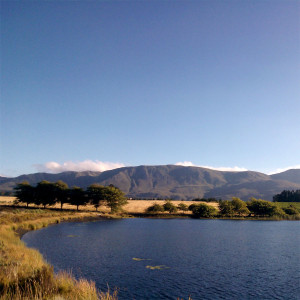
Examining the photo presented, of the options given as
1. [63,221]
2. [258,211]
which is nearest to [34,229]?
[63,221]

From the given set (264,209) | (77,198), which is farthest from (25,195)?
(264,209)

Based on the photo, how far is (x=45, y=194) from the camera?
11244 centimetres

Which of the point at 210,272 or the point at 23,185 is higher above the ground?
the point at 23,185

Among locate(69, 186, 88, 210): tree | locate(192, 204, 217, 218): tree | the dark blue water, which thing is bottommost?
locate(192, 204, 217, 218): tree

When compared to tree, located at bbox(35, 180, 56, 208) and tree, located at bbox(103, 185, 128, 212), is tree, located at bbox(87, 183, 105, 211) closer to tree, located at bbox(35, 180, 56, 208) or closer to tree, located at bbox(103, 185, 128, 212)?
tree, located at bbox(103, 185, 128, 212)

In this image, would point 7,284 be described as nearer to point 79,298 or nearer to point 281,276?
point 79,298

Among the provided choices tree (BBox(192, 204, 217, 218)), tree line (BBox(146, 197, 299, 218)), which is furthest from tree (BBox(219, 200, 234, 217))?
tree (BBox(192, 204, 217, 218))

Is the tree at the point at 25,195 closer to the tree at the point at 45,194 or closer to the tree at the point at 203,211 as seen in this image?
the tree at the point at 45,194

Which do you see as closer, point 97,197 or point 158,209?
point 97,197

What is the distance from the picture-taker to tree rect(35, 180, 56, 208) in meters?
112

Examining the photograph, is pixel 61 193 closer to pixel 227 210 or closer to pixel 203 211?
pixel 203 211

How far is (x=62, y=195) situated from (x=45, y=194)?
276 inches

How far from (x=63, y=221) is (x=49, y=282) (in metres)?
73.3

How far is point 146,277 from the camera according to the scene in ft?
90.9
